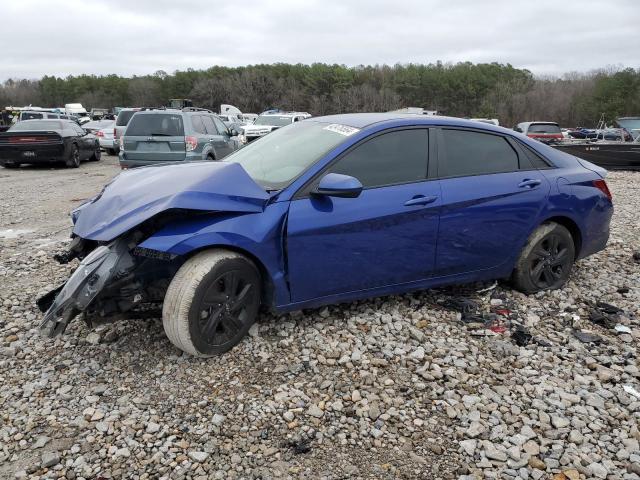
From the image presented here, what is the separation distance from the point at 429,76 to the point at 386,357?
87.5 m

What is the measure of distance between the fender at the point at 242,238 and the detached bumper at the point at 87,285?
0.68ft

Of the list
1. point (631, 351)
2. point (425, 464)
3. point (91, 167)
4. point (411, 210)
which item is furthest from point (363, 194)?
point (91, 167)

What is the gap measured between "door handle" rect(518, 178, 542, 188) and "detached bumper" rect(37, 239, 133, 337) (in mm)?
3168

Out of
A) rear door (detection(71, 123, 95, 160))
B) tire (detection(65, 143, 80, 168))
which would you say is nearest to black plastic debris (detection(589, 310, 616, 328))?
tire (detection(65, 143, 80, 168))

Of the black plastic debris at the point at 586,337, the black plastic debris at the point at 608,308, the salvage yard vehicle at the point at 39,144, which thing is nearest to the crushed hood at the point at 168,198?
the black plastic debris at the point at 586,337

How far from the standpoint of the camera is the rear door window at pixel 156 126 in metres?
10.5

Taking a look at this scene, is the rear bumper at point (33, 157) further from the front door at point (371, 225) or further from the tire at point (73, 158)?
the front door at point (371, 225)

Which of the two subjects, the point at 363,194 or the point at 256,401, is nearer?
the point at 256,401

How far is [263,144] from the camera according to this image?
438 centimetres

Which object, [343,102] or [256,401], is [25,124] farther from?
[343,102]

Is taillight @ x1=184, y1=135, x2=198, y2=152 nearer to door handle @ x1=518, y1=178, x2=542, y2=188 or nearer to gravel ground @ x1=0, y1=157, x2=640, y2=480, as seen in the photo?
gravel ground @ x1=0, y1=157, x2=640, y2=480

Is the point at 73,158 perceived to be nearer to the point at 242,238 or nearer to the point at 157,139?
the point at 157,139

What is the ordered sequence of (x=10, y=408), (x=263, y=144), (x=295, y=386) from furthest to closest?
(x=263, y=144) → (x=295, y=386) → (x=10, y=408)

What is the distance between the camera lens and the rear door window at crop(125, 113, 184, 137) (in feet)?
34.5
